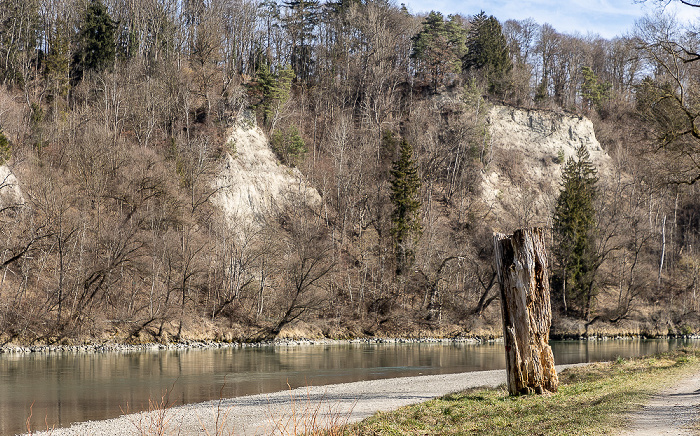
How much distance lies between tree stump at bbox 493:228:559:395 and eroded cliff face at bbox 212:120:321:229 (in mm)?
45133

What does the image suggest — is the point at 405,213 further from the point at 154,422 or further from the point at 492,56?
the point at 154,422

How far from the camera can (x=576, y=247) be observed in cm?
5859

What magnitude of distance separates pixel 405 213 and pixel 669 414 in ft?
160

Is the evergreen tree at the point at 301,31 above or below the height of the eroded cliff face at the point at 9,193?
above

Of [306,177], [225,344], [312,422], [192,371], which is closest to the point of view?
[312,422]

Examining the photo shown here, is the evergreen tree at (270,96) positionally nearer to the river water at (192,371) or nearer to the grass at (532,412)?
the river water at (192,371)

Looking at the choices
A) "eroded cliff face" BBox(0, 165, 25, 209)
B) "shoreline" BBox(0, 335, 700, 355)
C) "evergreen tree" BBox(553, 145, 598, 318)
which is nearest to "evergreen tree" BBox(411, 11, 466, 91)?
"evergreen tree" BBox(553, 145, 598, 318)

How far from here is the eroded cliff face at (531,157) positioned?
248 feet

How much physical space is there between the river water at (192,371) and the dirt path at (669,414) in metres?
7.17

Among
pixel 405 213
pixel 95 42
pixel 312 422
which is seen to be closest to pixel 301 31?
pixel 95 42

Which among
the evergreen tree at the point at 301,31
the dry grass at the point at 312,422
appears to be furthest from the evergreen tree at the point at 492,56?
the dry grass at the point at 312,422

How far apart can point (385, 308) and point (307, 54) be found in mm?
49459

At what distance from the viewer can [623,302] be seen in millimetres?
57344

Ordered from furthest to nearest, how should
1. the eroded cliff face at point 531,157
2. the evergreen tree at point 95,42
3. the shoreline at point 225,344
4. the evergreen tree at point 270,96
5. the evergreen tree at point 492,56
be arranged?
the evergreen tree at point 492,56 → the eroded cliff face at point 531,157 → the evergreen tree at point 270,96 → the evergreen tree at point 95,42 → the shoreline at point 225,344
